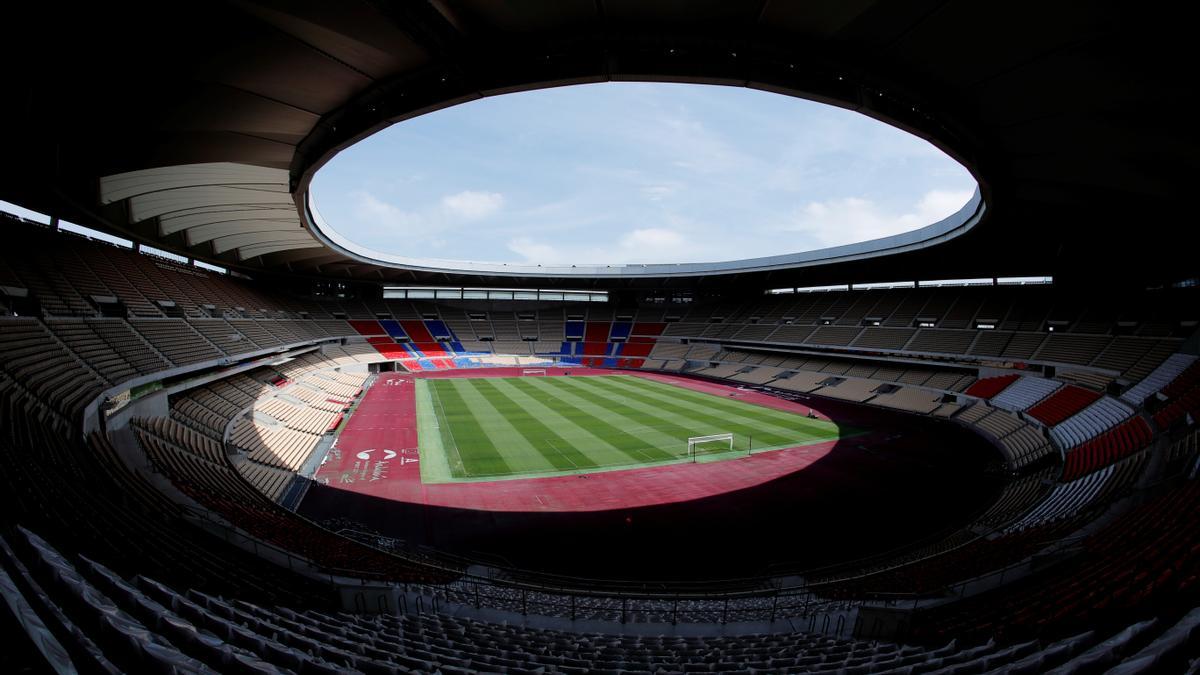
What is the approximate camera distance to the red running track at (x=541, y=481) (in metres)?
18.1

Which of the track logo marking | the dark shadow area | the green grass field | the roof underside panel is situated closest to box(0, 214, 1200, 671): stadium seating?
the dark shadow area

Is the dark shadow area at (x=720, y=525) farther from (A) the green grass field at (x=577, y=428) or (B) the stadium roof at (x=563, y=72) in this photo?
(B) the stadium roof at (x=563, y=72)

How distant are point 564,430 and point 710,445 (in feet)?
27.1

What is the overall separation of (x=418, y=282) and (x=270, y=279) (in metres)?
16.1

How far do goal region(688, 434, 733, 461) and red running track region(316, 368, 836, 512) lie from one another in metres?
1.49

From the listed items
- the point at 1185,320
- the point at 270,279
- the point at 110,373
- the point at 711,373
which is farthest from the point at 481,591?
the point at 270,279

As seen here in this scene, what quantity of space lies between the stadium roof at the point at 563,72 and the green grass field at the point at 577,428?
1350cm

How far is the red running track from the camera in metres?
18.1

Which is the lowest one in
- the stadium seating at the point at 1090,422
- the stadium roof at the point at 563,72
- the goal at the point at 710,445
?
the goal at the point at 710,445

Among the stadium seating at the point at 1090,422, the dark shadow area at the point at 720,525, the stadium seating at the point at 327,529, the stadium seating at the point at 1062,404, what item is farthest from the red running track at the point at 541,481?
the stadium seating at the point at 1062,404

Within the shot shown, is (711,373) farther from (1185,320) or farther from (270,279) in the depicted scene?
(270,279)

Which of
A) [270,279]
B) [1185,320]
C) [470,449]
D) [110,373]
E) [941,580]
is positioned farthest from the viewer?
[270,279]

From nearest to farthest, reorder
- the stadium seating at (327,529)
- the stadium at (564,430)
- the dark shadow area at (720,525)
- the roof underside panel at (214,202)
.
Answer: the stadium seating at (327,529), the stadium at (564,430), the dark shadow area at (720,525), the roof underside panel at (214,202)

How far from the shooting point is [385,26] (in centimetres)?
952
